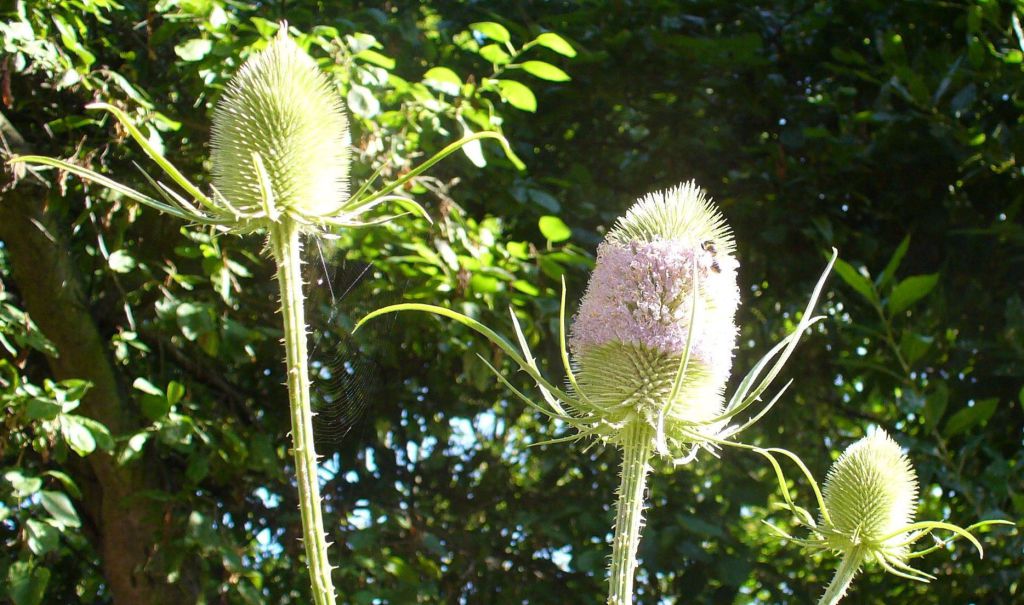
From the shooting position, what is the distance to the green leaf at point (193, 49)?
2682mm

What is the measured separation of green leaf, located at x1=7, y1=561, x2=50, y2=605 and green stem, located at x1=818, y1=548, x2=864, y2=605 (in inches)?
80.8

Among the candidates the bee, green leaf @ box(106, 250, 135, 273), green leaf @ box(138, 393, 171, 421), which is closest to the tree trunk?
green leaf @ box(106, 250, 135, 273)

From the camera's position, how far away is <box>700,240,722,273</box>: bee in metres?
1.38

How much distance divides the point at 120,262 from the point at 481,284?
98 centimetres

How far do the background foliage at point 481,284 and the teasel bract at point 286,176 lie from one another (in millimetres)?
1221

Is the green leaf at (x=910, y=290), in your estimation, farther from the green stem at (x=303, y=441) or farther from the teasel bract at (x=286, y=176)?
the green stem at (x=303, y=441)

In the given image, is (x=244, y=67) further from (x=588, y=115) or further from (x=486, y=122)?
(x=588, y=115)

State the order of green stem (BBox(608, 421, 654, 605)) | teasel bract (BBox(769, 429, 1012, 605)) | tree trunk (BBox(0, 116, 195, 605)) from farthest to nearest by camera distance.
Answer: tree trunk (BBox(0, 116, 195, 605)) < teasel bract (BBox(769, 429, 1012, 605)) < green stem (BBox(608, 421, 654, 605))

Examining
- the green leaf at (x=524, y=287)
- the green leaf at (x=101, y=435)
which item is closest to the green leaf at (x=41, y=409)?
the green leaf at (x=101, y=435)

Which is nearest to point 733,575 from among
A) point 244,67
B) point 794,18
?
point 794,18

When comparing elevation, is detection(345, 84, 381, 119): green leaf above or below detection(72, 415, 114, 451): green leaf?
above

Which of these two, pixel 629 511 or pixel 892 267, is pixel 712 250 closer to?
pixel 629 511

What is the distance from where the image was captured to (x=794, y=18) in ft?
11.8

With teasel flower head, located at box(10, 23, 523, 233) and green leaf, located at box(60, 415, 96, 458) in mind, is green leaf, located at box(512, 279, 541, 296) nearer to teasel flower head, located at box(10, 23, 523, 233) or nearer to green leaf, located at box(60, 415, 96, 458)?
green leaf, located at box(60, 415, 96, 458)
